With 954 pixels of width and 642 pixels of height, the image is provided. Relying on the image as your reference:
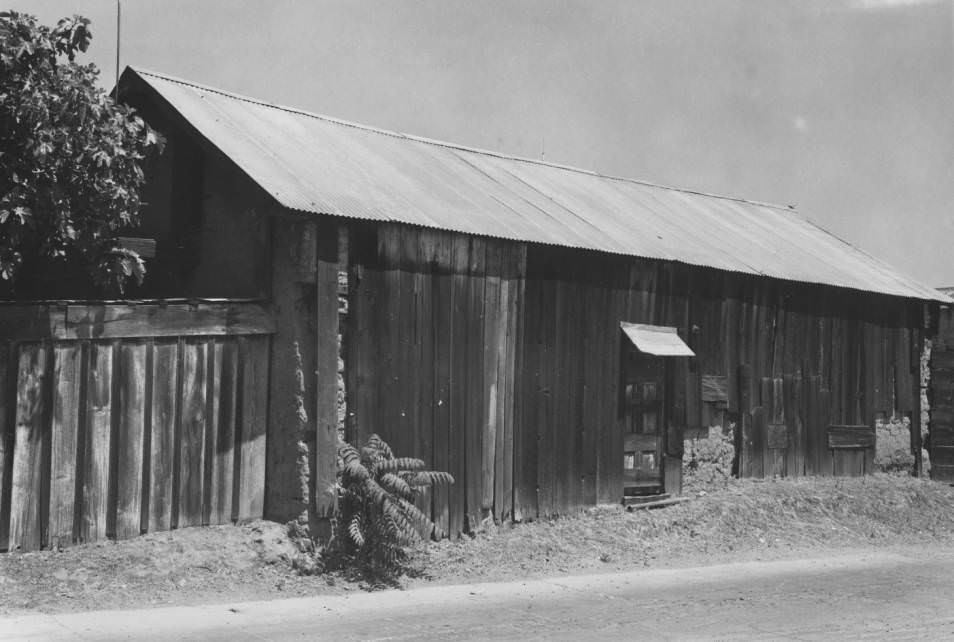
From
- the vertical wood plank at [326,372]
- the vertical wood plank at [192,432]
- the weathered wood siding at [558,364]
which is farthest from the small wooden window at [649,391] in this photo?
the vertical wood plank at [192,432]

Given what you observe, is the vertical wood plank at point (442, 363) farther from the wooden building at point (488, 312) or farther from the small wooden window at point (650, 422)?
the small wooden window at point (650, 422)

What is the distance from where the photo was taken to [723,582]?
448 inches

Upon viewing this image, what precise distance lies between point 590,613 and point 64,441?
15.6 ft

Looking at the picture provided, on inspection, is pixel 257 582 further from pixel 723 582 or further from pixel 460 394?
pixel 723 582

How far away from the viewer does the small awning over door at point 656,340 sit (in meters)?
14.6

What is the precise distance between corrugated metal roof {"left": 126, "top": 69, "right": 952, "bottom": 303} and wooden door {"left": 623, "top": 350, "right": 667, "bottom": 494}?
61.8 inches

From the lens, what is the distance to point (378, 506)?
1089cm

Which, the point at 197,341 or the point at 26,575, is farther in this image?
the point at 197,341

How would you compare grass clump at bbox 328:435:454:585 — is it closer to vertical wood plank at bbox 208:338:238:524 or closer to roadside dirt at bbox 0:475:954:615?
roadside dirt at bbox 0:475:954:615

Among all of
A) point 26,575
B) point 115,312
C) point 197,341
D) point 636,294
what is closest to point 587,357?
point 636,294

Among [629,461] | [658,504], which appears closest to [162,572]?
[629,461]

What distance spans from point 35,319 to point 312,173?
12.4ft

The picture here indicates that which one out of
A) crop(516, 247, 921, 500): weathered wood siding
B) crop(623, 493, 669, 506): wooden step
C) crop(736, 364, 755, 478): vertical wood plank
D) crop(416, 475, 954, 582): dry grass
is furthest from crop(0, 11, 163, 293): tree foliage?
crop(736, 364, 755, 478): vertical wood plank

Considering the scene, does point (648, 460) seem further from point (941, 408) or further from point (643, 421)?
point (941, 408)
